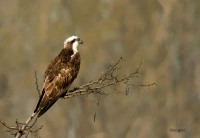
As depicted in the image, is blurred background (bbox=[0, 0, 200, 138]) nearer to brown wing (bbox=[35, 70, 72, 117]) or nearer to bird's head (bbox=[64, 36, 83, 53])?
bird's head (bbox=[64, 36, 83, 53])

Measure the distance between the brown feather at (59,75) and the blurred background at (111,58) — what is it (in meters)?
104

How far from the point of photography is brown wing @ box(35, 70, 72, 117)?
12.1 m

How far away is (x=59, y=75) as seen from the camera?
13.0m

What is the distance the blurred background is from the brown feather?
104 metres

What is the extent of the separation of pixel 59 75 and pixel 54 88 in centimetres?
41

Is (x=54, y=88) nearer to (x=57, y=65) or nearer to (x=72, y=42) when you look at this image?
(x=57, y=65)

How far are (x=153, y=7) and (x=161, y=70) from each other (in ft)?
52.5

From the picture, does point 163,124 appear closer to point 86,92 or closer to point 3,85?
point 3,85

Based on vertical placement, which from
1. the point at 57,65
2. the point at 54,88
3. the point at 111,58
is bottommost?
the point at 54,88

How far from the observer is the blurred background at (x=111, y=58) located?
404ft

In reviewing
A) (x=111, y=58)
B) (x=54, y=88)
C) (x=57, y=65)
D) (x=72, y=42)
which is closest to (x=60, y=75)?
(x=57, y=65)

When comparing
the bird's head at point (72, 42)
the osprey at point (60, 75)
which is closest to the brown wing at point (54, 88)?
the osprey at point (60, 75)

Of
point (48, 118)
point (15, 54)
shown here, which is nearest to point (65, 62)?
point (48, 118)

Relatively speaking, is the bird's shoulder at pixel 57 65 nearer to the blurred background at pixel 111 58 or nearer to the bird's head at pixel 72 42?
the bird's head at pixel 72 42
